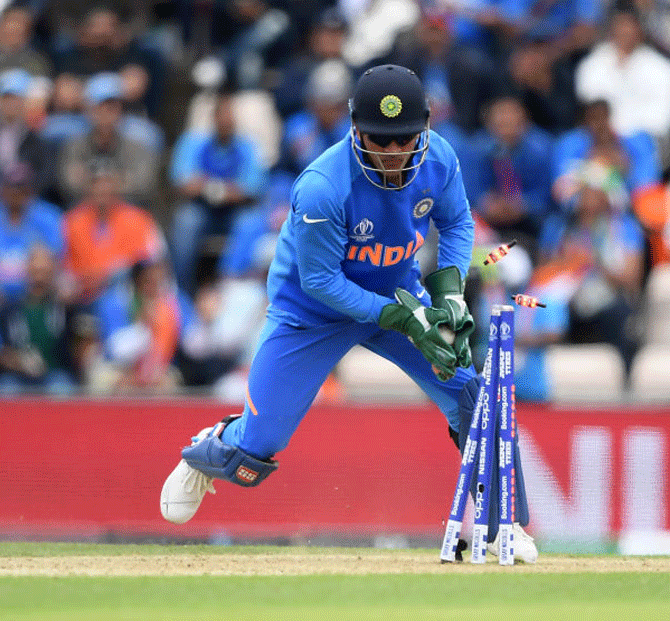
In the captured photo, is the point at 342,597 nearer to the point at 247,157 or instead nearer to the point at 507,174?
the point at 507,174

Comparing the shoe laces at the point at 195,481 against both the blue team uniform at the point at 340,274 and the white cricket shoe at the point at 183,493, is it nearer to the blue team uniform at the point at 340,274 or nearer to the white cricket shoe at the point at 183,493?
the white cricket shoe at the point at 183,493

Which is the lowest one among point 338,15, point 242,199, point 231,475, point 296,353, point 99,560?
point 99,560

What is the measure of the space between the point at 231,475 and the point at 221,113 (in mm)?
5203

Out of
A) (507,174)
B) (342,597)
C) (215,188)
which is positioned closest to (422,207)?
(342,597)

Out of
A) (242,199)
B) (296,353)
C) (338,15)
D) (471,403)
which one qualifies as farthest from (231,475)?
(338,15)

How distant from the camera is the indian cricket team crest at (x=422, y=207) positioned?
654 centimetres

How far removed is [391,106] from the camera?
20.1ft

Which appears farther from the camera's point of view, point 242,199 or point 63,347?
point 242,199

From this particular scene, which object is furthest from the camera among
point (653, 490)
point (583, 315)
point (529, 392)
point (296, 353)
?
point (583, 315)

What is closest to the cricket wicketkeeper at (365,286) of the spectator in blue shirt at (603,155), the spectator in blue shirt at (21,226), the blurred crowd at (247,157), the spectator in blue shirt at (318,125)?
the blurred crowd at (247,157)

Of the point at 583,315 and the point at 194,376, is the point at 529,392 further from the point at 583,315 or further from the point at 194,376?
the point at 194,376

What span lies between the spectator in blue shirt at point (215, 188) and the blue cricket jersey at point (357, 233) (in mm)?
4625

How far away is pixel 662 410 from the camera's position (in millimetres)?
8914

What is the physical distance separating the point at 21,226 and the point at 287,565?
5.11m
